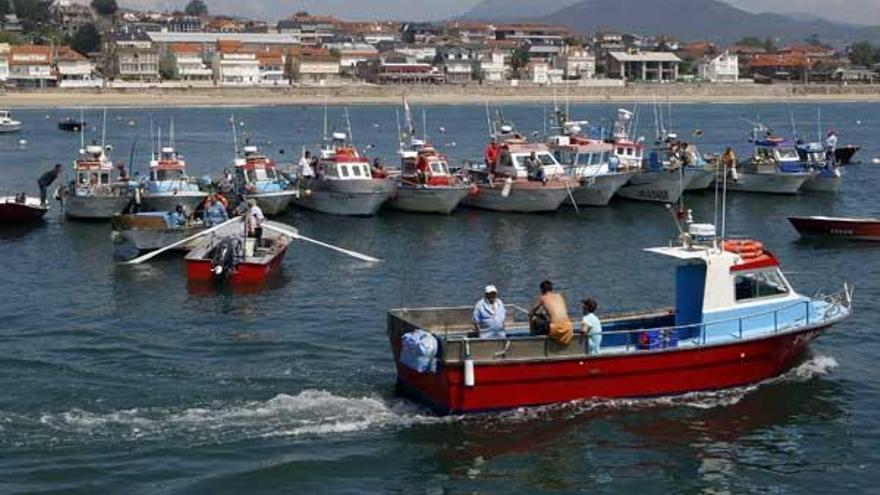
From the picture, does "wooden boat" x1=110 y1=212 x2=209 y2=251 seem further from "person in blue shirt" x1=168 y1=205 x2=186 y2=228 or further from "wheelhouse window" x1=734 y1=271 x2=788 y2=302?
"wheelhouse window" x1=734 y1=271 x2=788 y2=302

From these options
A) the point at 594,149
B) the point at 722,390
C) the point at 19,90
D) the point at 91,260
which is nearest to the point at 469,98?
the point at 19,90

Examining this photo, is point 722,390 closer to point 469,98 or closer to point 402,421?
point 402,421

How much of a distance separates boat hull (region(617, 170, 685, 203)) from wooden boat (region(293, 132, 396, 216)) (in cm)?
1025


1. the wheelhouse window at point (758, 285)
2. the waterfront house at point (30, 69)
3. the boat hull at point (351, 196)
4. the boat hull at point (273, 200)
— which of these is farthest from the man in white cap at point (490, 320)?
the waterfront house at point (30, 69)

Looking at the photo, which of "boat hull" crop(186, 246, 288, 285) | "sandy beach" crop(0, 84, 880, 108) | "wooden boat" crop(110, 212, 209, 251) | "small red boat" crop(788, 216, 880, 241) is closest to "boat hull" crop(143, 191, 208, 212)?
"wooden boat" crop(110, 212, 209, 251)

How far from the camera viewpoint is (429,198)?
4944 centimetres

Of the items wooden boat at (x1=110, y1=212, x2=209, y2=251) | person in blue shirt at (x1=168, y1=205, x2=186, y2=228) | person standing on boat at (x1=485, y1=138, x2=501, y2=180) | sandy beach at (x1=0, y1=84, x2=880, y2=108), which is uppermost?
sandy beach at (x1=0, y1=84, x2=880, y2=108)

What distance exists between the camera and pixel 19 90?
169 metres

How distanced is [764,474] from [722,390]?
3262 mm

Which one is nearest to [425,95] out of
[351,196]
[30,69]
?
[30,69]

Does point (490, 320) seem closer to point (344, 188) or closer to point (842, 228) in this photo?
point (842, 228)

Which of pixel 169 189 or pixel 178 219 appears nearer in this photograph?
pixel 178 219

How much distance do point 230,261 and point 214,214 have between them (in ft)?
19.4

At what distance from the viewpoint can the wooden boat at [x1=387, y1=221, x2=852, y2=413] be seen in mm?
21453
